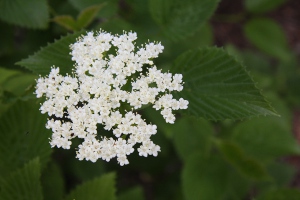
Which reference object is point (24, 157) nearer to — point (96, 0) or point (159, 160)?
point (96, 0)

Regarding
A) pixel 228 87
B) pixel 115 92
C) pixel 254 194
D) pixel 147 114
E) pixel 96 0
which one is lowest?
pixel 254 194

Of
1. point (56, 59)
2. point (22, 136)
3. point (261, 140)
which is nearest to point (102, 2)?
point (56, 59)

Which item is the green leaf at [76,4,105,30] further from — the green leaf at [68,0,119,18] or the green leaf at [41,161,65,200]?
the green leaf at [41,161,65,200]

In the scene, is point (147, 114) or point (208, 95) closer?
point (208, 95)

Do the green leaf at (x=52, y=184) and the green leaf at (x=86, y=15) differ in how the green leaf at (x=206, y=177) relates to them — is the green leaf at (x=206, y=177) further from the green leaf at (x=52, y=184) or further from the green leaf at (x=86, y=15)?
the green leaf at (x=86, y=15)

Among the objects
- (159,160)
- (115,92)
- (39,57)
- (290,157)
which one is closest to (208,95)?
(115,92)

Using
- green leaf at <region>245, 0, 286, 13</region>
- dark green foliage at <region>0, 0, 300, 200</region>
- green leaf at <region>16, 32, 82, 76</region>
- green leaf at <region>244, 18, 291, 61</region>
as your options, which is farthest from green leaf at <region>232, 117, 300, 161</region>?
green leaf at <region>16, 32, 82, 76</region>

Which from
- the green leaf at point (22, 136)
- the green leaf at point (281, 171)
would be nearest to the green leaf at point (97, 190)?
the green leaf at point (22, 136)
